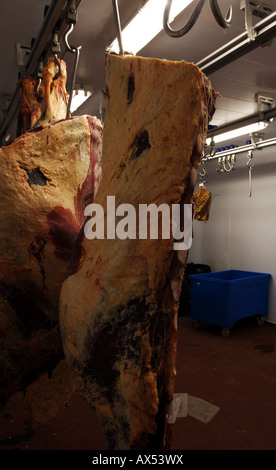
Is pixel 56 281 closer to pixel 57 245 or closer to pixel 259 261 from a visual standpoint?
pixel 57 245

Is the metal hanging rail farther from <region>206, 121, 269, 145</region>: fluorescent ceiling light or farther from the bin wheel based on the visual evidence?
the bin wheel

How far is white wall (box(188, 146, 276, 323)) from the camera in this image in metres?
5.17

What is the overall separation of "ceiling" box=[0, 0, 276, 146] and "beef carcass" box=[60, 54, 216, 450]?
114 centimetres

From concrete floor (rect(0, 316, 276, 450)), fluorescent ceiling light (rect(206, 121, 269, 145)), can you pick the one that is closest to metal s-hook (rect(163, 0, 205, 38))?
concrete floor (rect(0, 316, 276, 450))

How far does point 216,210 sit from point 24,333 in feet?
18.5

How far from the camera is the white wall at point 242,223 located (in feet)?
17.0

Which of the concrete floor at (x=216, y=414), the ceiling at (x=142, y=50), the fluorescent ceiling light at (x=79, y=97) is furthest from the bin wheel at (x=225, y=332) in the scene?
the fluorescent ceiling light at (x=79, y=97)

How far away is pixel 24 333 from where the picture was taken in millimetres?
879

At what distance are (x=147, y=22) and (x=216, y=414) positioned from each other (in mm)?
2542

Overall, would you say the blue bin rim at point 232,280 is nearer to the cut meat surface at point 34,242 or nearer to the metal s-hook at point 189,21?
the cut meat surface at point 34,242

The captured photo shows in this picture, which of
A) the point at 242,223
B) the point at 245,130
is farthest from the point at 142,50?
the point at 242,223

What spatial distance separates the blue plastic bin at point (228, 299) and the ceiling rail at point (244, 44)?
11.0ft

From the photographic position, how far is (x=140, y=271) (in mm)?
574

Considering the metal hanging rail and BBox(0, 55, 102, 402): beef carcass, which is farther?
the metal hanging rail
